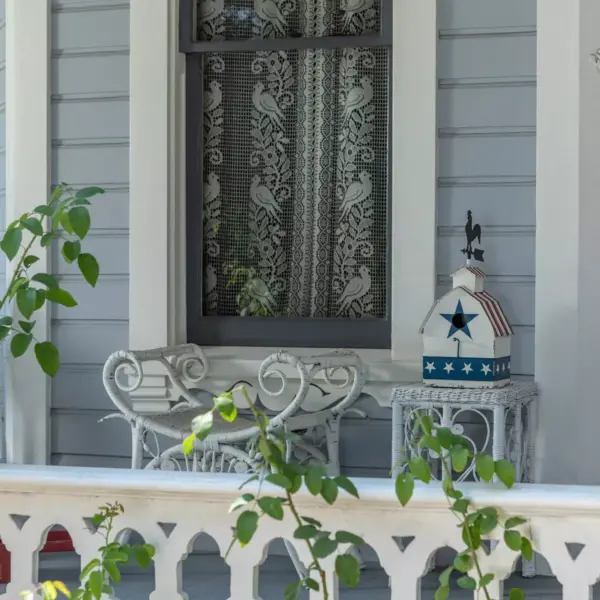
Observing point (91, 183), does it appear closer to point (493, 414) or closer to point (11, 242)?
point (493, 414)

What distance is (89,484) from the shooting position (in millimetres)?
1642

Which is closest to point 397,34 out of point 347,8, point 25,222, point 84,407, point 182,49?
point 347,8

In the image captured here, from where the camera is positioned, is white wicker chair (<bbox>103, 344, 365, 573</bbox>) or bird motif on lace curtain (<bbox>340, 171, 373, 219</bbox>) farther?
bird motif on lace curtain (<bbox>340, 171, 373, 219</bbox>)

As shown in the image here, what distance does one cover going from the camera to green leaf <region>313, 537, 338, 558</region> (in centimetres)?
146

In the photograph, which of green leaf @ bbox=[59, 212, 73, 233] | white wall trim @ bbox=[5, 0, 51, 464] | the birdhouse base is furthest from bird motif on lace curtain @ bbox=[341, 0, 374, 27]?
green leaf @ bbox=[59, 212, 73, 233]

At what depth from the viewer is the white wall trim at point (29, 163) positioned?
378 centimetres

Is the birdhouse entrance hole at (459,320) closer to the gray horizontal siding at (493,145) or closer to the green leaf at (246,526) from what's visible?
the gray horizontal siding at (493,145)

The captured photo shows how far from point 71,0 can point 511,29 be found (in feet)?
5.10

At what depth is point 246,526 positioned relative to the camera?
1440 mm

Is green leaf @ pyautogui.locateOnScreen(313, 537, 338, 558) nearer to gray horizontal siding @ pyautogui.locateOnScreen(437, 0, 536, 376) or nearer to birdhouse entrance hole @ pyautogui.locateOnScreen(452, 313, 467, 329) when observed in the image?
Result: birdhouse entrance hole @ pyautogui.locateOnScreen(452, 313, 467, 329)

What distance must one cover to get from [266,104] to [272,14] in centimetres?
31

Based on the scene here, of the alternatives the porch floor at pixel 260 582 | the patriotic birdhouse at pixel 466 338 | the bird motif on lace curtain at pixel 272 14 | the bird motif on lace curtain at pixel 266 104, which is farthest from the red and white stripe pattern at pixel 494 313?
the bird motif on lace curtain at pixel 272 14

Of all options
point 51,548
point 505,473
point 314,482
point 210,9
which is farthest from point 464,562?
point 210,9

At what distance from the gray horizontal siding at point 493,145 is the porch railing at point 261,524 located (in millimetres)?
1888
